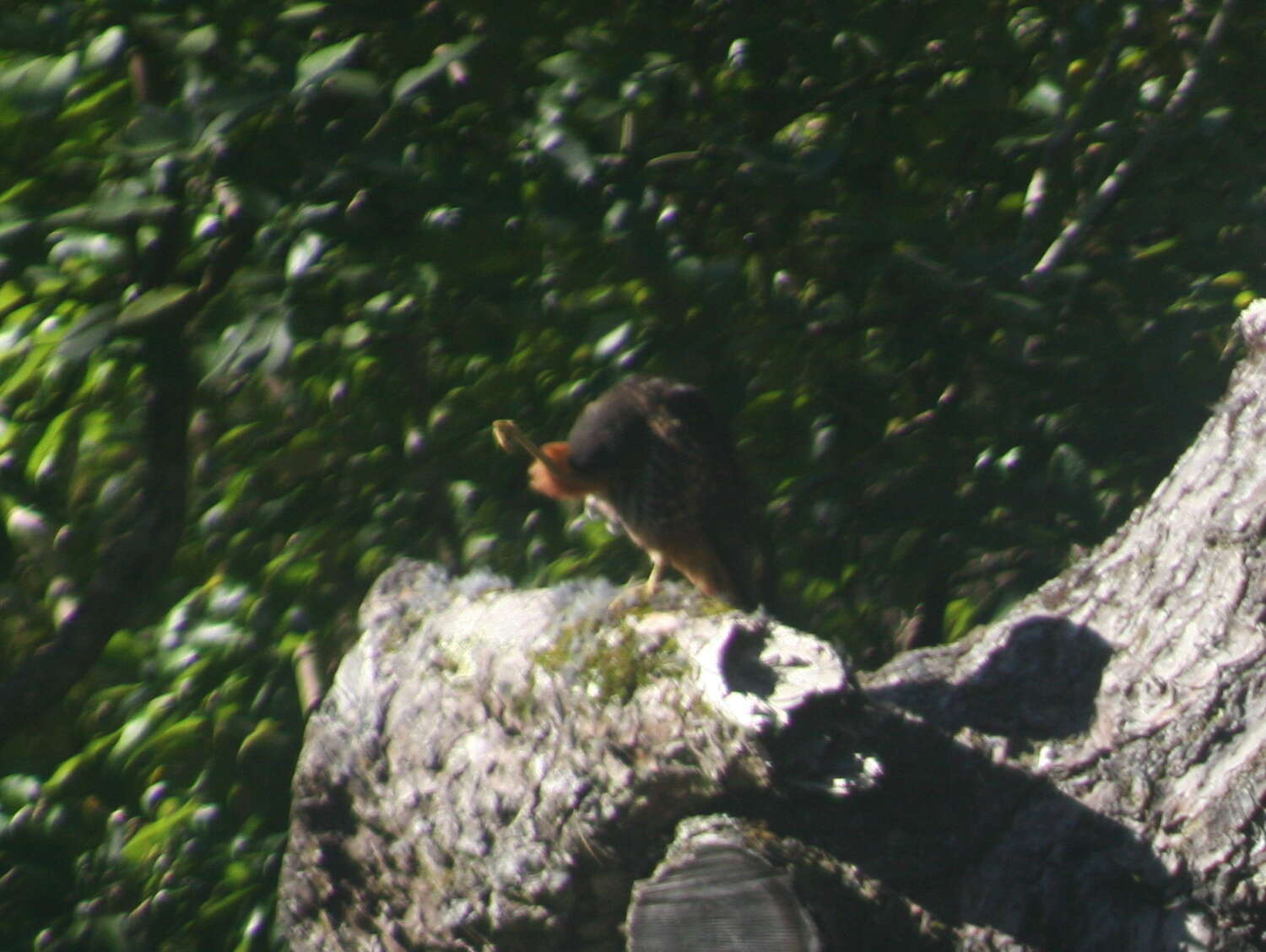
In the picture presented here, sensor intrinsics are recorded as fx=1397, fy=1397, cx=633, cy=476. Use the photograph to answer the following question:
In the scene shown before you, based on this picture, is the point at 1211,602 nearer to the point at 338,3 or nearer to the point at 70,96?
the point at 338,3

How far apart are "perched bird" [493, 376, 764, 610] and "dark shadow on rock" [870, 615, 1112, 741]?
801mm

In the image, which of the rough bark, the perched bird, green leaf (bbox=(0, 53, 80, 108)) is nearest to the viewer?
the rough bark

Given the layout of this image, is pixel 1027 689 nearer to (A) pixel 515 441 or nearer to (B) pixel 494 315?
(A) pixel 515 441

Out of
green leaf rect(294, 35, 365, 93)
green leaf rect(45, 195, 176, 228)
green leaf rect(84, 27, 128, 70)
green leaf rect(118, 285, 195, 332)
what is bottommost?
green leaf rect(118, 285, 195, 332)

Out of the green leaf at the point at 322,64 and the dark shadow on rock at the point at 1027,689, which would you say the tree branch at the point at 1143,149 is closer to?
the dark shadow on rock at the point at 1027,689

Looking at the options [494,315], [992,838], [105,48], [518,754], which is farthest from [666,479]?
[105,48]

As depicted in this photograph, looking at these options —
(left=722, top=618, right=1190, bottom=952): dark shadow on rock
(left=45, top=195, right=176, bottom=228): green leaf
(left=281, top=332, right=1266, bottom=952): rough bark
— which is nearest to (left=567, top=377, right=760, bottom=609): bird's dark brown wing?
(left=281, top=332, right=1266, bottom=952): rough bark

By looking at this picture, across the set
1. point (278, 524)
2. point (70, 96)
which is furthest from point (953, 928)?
point (70, 96)

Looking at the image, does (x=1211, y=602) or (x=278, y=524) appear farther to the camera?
(x=278, y=524)

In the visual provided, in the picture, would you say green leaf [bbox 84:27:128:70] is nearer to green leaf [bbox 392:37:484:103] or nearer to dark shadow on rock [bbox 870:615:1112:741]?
green leaf [bbox 392:37:484:103]

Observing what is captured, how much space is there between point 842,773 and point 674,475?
1.40 meters

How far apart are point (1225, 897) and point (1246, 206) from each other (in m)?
2.31

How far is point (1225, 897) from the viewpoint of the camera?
2316 millimetres

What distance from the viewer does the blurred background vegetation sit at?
289cm
